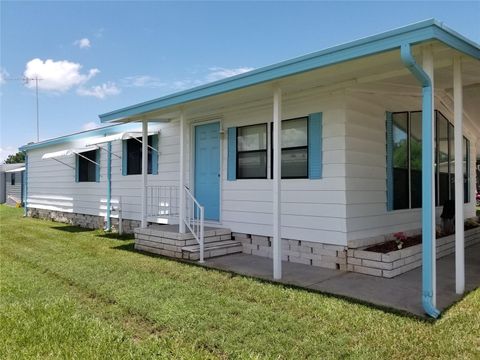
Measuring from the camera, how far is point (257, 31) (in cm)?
991

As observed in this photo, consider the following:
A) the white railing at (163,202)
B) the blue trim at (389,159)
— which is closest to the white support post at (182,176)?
the white railing at (163,202)

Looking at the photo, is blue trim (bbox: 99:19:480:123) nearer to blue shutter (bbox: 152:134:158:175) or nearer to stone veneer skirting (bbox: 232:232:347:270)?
stone veneer skirting (bbox: 232:232:347:270)

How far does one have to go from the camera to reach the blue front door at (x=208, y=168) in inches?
301

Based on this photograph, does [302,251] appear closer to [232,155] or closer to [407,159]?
[232,155]

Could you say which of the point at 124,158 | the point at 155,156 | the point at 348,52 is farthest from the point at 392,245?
the point at 124,158

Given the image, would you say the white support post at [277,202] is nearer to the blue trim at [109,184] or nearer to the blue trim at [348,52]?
the blue trim at [348,52]

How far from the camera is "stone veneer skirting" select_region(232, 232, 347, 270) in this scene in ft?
18.7

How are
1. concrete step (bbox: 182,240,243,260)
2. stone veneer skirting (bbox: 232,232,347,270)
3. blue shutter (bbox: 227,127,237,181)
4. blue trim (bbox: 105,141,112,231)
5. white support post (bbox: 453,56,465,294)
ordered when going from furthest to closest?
blue trim (bbox: 105,141,112,231) < blue shutter (bbox: 227,127,237,181) < concrete step (bbox: 182,240,243,260) < stone veneer skirting (bbox: 232,232,347,270) < white support post (bbox: 453,56,465,294)

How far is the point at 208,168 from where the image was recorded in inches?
307

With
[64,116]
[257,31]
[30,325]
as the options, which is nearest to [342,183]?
[30,325]

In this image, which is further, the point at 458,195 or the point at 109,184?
the point at 109,184

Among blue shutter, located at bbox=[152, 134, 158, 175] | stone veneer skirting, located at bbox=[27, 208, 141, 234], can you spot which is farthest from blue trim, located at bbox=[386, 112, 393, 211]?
stone veneer skirting, located at bbox=[27, 208, 141, 234]

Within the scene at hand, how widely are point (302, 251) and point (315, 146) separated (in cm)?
169

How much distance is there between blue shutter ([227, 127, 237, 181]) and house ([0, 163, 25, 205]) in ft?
60.1
